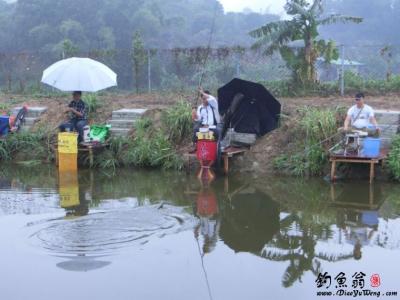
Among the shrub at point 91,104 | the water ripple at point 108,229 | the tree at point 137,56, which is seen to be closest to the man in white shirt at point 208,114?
the water ripple at point 108,229

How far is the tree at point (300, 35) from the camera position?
16.7 meters

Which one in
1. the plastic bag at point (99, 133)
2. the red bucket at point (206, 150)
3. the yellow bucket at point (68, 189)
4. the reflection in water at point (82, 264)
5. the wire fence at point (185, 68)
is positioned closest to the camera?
the reflection in water at point (82, 264)

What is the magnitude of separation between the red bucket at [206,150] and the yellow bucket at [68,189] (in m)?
2.45

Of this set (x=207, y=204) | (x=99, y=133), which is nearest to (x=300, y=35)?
(x=99, y=133)

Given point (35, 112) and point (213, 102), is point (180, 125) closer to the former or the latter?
point (213, 102)

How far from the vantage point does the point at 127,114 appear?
14.6 meters

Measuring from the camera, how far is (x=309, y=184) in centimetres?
1123

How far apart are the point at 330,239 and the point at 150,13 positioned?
31.1 metres

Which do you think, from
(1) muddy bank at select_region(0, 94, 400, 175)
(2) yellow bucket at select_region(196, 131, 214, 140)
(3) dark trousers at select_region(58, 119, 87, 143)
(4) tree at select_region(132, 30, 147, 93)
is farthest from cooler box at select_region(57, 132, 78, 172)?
(4) tree at select_region(132, 30, 147, 93)

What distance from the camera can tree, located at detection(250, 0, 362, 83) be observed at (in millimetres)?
16672

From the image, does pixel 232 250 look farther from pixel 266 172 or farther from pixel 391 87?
pixel 391 87

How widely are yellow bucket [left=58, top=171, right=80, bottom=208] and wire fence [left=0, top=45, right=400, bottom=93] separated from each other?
5463 millimetres

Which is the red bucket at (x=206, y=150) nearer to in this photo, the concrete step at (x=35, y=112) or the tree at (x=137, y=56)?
the concrete step at (x=35, y=112)

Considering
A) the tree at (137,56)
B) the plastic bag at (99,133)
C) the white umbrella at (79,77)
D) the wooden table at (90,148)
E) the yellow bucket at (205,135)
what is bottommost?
the wooden table at (90,148)
